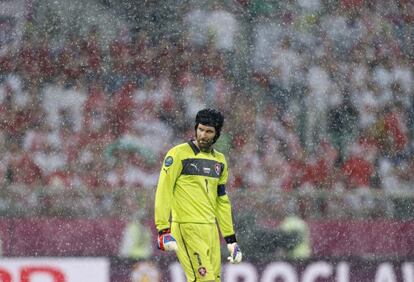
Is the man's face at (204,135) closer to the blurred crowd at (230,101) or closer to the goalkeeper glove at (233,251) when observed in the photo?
the goalkeeper glove at (233,251)

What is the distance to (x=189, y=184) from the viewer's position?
5.13 m

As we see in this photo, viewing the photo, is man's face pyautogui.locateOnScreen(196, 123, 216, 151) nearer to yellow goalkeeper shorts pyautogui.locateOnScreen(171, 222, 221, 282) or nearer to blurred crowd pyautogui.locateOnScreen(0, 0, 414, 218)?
yellow goalkeeper shorts pyautogui.locateOnScreen(171, 222, 221, 282)

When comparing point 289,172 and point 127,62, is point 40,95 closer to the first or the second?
point 127,62

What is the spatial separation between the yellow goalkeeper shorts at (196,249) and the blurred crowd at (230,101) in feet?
16.2

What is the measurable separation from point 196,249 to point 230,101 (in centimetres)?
658

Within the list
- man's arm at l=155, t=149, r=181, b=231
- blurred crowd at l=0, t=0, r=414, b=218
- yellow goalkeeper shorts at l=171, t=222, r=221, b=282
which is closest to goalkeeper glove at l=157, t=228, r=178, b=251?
man's arm at l=155, t=149, r=181, b=231

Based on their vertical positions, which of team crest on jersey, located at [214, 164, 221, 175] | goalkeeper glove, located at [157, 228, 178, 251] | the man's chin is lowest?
goalkeeper glove, located at [157, 228, 178, 251]

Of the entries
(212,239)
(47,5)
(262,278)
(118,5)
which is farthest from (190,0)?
(212,239)

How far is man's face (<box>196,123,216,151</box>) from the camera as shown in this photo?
16.3 ft

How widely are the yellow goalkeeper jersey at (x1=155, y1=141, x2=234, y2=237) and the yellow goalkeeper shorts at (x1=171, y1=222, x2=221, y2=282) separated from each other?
44mm

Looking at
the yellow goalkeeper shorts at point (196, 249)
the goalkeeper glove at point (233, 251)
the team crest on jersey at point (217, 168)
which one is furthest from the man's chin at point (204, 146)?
the goalkeeper glove at point (233, 251)

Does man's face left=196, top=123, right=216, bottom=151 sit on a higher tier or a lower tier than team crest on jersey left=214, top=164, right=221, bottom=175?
higher

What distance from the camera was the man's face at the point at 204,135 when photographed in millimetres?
4953

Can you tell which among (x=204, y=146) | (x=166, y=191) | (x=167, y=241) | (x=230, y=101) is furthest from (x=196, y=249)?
(x=230, y=101)
